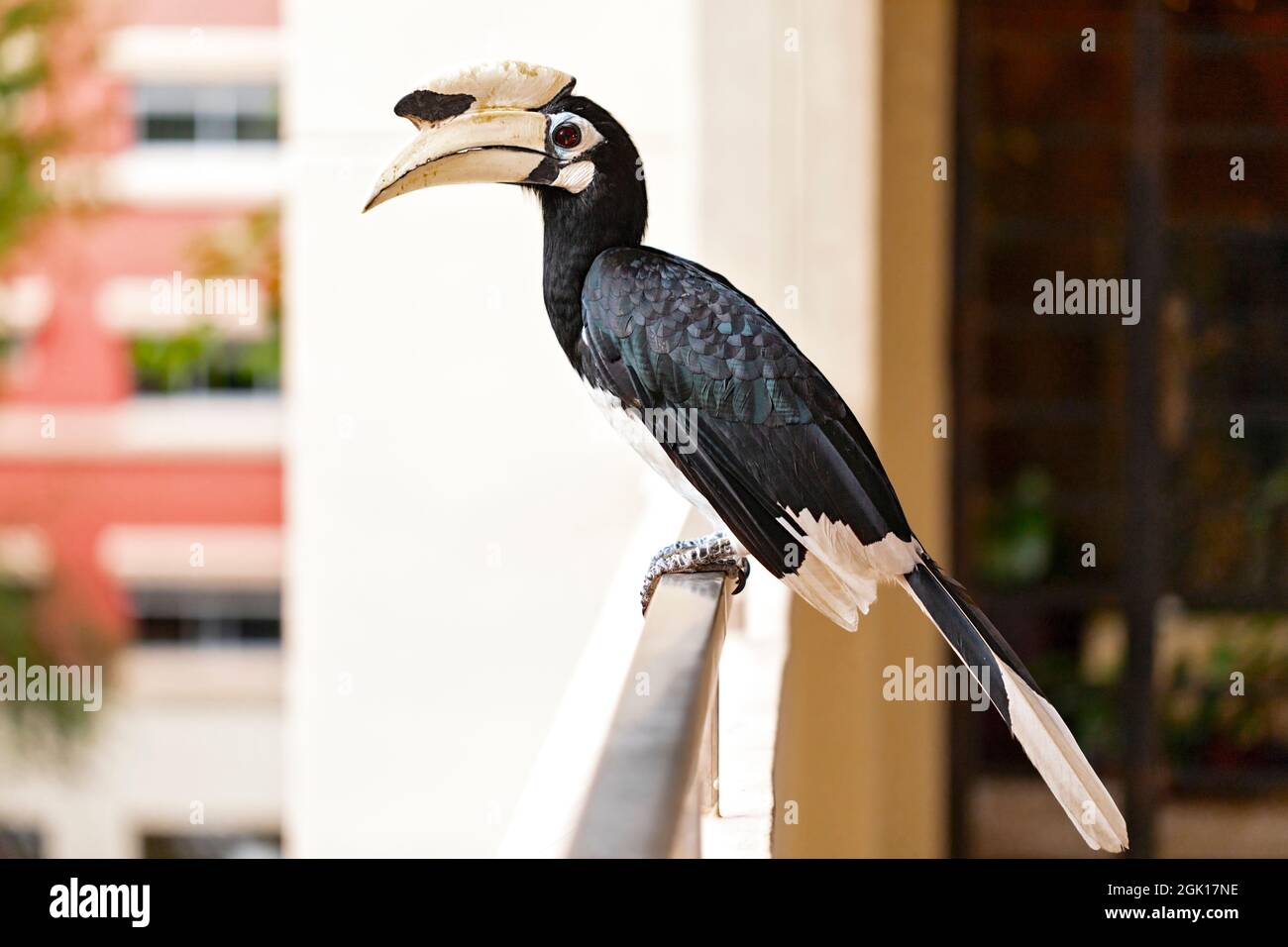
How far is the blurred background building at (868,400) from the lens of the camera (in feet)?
7.16

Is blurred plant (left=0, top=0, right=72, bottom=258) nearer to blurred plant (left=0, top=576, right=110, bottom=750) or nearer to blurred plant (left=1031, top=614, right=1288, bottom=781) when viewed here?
blurred plant (left=0, top=576, right=110, bottom=750)

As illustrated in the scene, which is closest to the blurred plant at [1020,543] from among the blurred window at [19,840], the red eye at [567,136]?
A: the red eye at [567,136]

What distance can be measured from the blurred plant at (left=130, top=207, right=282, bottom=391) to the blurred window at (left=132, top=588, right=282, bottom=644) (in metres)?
1.23

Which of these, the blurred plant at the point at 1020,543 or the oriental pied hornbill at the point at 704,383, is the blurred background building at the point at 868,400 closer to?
the blurred plant at the point at 1020,543

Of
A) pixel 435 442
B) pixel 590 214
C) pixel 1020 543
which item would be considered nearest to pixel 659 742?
pixel 590 214

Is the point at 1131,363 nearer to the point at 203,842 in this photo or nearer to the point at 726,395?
the point at 726,395

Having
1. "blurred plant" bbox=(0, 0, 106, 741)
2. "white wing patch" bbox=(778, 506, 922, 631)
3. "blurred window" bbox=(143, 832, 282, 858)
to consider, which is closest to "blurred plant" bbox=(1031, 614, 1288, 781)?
"white wing patch" bbox=(778, 506, 922, 631)

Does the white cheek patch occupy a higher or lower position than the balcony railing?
higher

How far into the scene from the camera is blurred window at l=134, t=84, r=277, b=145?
23.1 ft

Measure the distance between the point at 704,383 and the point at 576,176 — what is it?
22 cm

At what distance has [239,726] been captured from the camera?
25.8ft

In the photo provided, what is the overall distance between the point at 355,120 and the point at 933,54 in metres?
1.05

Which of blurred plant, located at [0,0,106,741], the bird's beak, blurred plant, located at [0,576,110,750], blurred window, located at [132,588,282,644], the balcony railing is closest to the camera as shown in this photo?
the balcony railing
